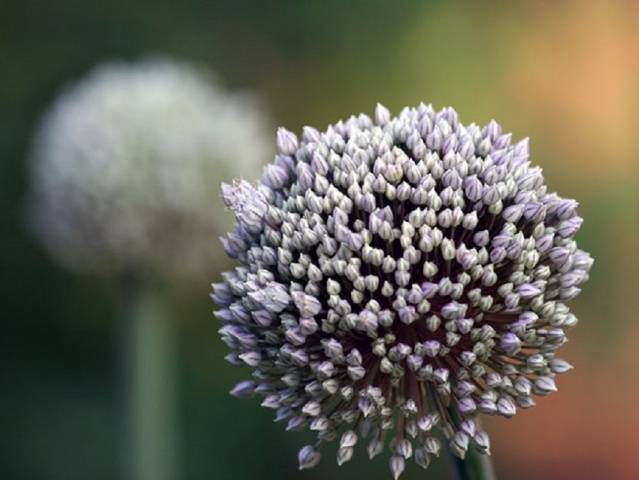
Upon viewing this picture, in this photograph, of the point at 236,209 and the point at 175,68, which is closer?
the point at 236,209

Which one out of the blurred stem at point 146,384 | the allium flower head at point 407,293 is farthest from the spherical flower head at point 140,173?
the allium flower head at point 407,293

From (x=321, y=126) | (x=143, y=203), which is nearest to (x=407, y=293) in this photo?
(x=143, y=203)

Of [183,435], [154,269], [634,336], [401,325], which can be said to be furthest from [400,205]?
[183,435]

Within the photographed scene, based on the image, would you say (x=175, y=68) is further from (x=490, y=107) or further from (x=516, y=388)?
(x=516, y=388)

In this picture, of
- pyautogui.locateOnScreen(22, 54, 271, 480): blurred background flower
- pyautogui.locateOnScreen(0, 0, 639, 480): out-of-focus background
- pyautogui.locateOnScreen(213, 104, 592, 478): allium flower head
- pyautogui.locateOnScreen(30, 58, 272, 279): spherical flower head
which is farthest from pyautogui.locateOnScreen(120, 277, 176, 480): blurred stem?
pyautogui.locateOnScreen(213, 104, 592, 478): allium flower head

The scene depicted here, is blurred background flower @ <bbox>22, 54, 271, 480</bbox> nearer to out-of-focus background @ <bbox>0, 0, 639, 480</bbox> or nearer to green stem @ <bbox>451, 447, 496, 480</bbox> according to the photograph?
out-of-focus background @ <bbox>0, 0, 639, 480</bbox>

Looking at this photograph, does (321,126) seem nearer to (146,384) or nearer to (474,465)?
(146,384)

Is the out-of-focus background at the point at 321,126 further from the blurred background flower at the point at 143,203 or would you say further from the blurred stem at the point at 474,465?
the blurred stem at the point at 474,465
